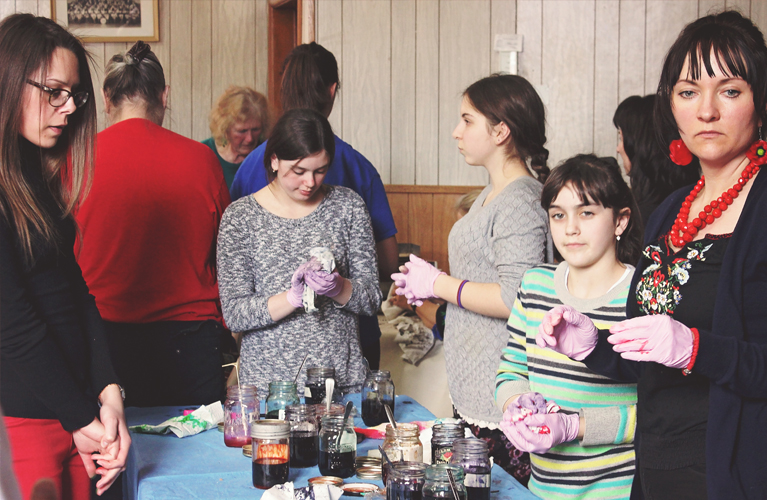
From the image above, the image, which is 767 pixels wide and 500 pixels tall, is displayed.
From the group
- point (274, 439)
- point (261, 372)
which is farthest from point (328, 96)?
point (274, 439)

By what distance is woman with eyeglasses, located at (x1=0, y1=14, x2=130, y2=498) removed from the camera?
130cm

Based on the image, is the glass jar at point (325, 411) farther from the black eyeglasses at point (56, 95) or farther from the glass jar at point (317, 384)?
the black eyeglasses at point (56, 95)

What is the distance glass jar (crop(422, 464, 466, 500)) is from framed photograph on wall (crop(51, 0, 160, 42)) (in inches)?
172

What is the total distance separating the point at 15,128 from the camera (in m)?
1.30

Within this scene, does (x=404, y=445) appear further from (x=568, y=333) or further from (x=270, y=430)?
(x=568, y=333)

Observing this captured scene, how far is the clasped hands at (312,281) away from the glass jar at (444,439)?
0.65 meters

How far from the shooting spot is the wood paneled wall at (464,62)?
3916 mm

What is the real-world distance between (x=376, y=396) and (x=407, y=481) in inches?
22.6

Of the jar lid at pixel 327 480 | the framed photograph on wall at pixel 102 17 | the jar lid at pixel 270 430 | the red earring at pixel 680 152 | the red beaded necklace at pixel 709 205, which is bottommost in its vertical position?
the jar lid at pixel 327 480

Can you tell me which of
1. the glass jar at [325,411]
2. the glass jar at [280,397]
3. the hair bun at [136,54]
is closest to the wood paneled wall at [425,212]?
the hair bun at [136,54]

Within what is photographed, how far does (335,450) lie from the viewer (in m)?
1.35

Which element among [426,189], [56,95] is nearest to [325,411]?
[56,95]

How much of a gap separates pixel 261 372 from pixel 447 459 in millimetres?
868

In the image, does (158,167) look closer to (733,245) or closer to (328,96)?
(328,96)
